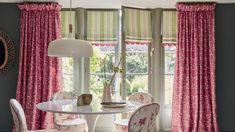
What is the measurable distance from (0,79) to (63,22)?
1.44m

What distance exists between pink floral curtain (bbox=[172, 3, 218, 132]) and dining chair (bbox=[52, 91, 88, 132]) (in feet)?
5.56

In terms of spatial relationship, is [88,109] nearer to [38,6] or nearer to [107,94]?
[107,94]

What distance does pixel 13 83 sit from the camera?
16.0 feet

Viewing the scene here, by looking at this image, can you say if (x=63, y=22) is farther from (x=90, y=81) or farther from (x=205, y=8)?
(x=205, y=8)

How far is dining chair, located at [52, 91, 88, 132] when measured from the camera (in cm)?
378

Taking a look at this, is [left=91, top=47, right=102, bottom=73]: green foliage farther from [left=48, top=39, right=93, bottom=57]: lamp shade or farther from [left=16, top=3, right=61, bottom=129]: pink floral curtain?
[left=48, top=39, right=93, bottom=57]: lamp shade

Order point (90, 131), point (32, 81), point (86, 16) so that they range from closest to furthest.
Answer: point (90, 131)
point (32, 81)
point (86, 16)

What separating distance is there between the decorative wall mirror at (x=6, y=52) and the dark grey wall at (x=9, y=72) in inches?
3.2

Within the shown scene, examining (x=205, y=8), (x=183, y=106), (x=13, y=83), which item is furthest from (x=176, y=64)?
(x=13, y=83)

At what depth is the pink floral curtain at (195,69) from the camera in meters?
4.70

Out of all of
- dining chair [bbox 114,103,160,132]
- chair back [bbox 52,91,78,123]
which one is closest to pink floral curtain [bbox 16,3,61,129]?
chair back [bbox 52,91,78,123]

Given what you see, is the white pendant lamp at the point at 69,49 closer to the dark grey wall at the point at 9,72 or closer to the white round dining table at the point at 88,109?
the white round dining table at the point at 88,109

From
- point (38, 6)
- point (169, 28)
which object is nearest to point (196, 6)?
point (169, 28)

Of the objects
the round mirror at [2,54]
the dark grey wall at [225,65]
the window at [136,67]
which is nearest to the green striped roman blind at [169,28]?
the window at [136,67]
